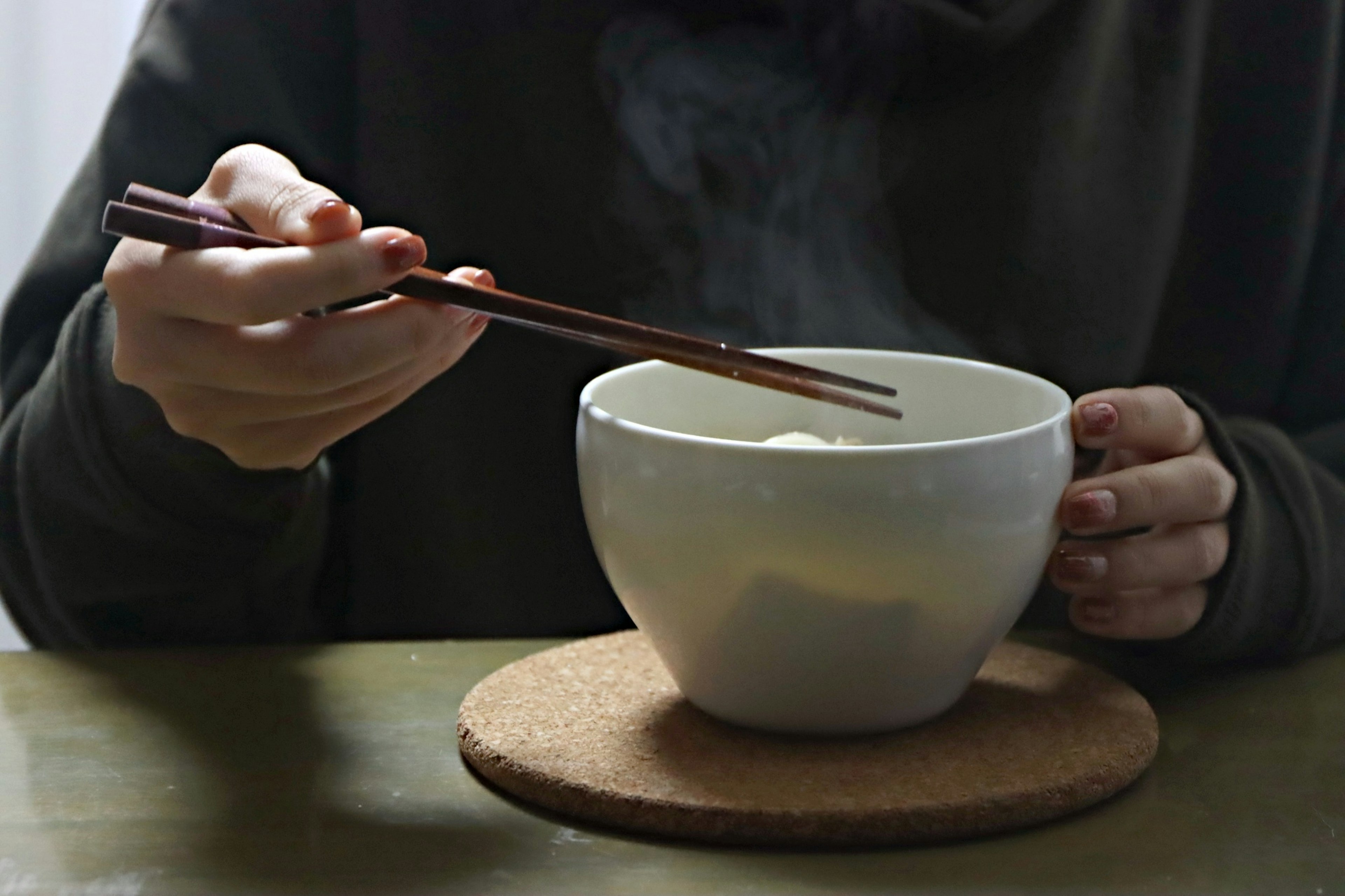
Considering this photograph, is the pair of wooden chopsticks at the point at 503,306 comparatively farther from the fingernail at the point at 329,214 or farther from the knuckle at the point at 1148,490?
the knuckle at the point at 1148,490

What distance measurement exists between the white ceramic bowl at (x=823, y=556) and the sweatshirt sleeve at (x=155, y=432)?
38 cm

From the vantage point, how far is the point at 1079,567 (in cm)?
71

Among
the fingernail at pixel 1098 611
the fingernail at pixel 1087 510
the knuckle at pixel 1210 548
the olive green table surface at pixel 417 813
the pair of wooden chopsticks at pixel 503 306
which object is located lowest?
the olive green table surface at pixel 417 813

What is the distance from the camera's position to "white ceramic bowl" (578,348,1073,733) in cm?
54

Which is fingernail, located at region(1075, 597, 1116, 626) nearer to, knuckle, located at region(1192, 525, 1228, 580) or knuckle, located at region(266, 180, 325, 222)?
knuckle, located at region(1192, 525, 1228, 580)


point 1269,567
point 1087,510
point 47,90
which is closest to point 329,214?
point 1087,510

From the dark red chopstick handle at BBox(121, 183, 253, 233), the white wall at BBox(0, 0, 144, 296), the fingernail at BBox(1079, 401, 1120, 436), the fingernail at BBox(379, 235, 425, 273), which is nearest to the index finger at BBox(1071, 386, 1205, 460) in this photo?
the fingernail at BBox(1079, 401, 1120, 436)

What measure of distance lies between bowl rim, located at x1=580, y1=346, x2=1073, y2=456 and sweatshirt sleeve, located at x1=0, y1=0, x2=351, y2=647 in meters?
0.32

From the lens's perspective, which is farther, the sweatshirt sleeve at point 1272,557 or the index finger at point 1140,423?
the sweatshirt sleeve at point 1272,557

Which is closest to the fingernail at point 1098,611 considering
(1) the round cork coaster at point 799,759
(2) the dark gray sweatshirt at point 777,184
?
(1) the round cork coaster at point 799,759

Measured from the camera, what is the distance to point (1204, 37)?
117 cm

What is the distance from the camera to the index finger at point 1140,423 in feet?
2.16

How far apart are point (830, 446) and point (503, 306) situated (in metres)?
0.18

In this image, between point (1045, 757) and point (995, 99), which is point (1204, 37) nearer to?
point (995, 99)
